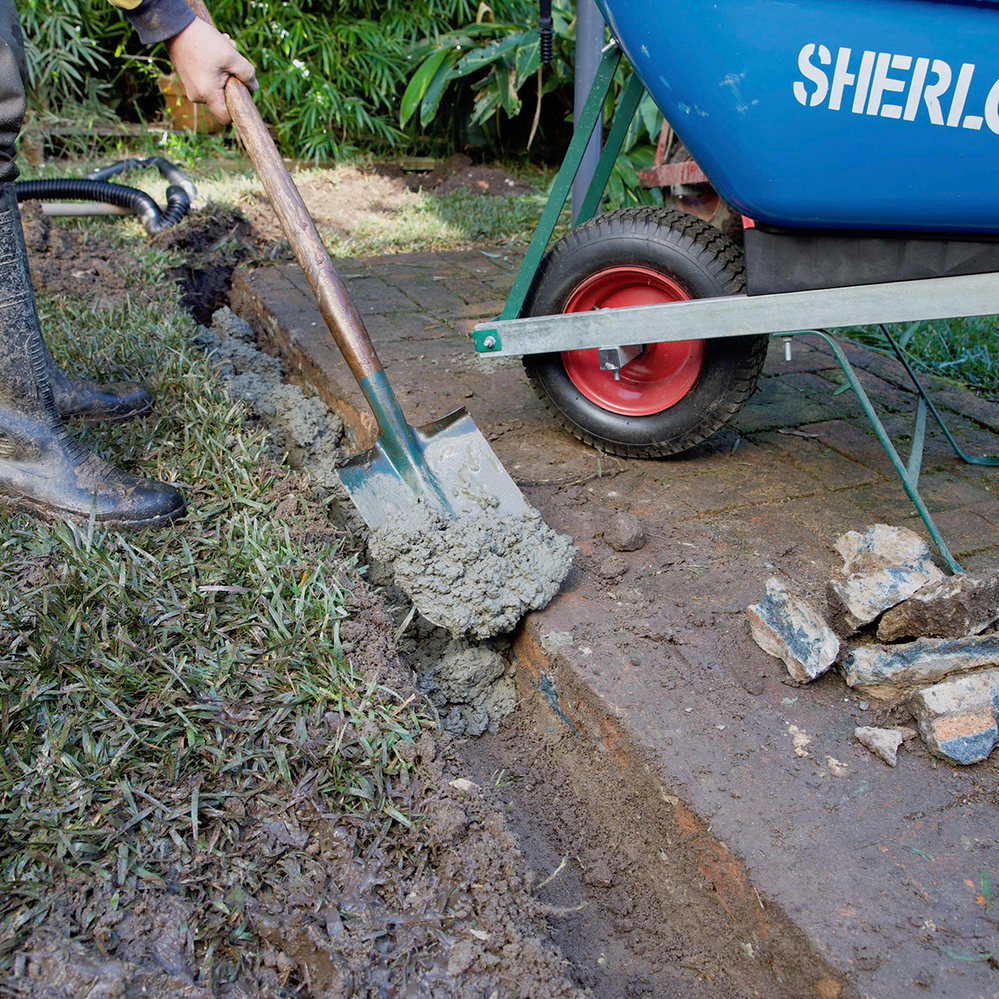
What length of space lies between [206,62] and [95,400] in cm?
93

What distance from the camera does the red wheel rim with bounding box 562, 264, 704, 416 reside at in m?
2.20

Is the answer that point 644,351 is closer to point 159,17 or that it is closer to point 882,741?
point 882,741

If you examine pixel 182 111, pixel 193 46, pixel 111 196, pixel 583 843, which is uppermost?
pixel 193 46

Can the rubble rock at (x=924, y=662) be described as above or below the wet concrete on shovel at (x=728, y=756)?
above

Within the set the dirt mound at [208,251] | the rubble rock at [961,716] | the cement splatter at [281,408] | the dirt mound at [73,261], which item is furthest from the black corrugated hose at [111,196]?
the rubble rock at [961,716]

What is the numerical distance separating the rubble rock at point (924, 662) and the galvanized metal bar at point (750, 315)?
689mm

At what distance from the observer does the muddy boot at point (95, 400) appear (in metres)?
2.34

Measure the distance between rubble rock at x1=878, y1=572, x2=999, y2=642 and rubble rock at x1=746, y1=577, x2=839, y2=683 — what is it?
148 mm

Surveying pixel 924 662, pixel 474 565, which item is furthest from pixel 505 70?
pixel 924 662

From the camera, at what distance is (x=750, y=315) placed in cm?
191

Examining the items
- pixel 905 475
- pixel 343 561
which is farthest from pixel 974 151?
pixel 343 561

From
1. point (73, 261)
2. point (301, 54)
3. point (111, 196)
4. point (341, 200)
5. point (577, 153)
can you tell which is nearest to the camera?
point (577, 153)

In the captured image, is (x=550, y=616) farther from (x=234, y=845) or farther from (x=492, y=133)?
(x=492, y=133)

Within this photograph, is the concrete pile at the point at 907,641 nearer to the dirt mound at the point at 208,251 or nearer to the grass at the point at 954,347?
the grass at the point at 954,347
